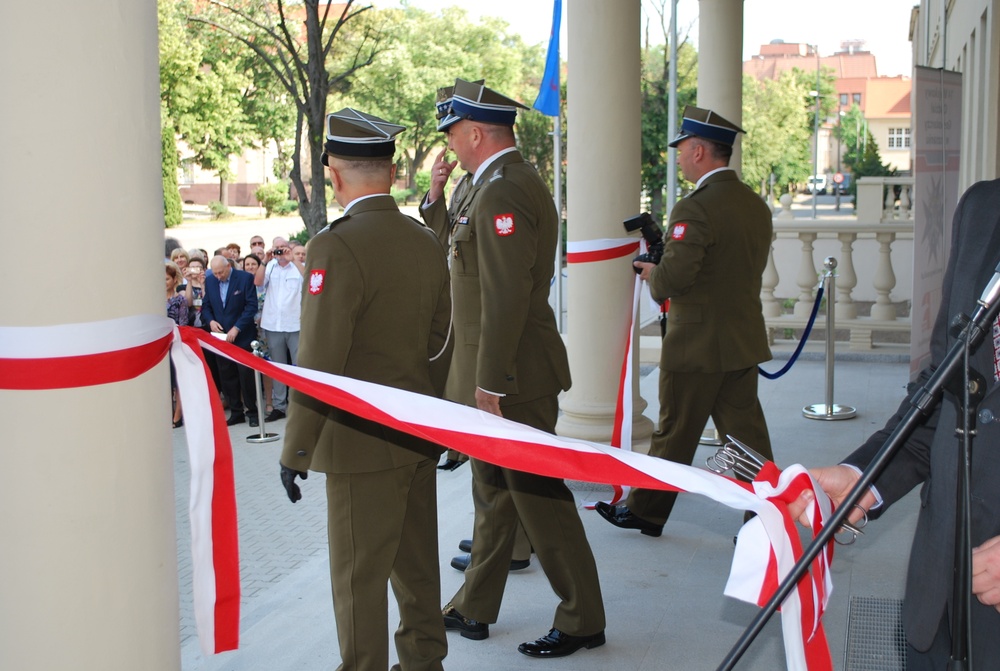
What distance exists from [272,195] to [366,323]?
41640 millimetres

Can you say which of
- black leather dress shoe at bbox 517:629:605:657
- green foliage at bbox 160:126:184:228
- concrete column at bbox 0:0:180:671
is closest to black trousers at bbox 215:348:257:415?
black leather dress shoe at bbox 517:629:605:657

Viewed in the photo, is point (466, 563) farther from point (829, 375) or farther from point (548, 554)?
point (829, 375)

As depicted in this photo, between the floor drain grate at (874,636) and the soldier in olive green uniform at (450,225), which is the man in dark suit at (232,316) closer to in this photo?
the soldier in olive green uniform at (450,225)

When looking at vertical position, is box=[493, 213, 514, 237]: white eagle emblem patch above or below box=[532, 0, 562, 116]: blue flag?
below

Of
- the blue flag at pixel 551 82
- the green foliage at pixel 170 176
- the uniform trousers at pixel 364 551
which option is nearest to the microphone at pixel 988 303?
the uniform trousers at pixel 364 551

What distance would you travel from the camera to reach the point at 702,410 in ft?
17.8

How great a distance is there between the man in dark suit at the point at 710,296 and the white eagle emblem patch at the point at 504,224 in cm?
131

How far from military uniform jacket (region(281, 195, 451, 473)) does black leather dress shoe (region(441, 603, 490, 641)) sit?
3.48 feet

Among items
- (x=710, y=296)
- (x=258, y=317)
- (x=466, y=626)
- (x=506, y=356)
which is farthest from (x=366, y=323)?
(x=258, y=317)

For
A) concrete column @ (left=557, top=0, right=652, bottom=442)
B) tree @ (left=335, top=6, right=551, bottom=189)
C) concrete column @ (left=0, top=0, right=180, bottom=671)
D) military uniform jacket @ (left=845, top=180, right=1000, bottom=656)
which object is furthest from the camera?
tree @ (left=335, top=6, right=551, bottom=189)

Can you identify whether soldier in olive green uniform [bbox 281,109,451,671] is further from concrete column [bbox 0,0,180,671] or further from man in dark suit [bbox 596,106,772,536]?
man in dark suit [bbox 596,106,772,536]

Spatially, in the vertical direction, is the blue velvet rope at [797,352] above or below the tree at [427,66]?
below

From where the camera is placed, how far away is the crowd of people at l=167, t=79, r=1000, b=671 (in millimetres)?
2123

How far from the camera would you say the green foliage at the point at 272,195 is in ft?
143
